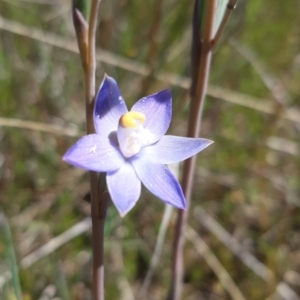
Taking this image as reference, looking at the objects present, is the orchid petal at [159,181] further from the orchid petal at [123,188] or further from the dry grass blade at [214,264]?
the dry grass blade at [214,264]

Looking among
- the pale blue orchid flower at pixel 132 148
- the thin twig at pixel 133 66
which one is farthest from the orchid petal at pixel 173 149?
the thin twig at pixel 133 66

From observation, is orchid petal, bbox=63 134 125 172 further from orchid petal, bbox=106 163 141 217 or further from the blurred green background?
the blurred green background

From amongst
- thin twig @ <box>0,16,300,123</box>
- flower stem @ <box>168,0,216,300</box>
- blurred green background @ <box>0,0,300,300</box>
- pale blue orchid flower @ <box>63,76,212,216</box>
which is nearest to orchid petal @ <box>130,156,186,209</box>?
pale blue orchid flower @ <box>63,76,212,216</box>

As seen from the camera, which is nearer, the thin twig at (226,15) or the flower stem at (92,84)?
the flower stem at (92,84)

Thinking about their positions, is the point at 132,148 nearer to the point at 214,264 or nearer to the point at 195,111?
the point at 195,111

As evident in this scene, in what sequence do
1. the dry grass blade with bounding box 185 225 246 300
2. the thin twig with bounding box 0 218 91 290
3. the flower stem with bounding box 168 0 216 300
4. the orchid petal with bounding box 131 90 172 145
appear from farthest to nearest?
the dry grass blade with bounding box 185 225 246 300 < the thin twig with bounding box 0 218 91 290 < the flower stem with bounding box 168 0 216 300 < the orchid petal with bounding box 131 90 172 145

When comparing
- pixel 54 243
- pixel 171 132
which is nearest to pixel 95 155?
pixel 54 243

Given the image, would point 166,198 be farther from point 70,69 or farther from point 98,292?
point 70,69

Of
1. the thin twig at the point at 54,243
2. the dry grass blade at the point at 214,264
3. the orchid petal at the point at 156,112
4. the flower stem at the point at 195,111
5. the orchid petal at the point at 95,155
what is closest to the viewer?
the orchid petal at the point at 95,155

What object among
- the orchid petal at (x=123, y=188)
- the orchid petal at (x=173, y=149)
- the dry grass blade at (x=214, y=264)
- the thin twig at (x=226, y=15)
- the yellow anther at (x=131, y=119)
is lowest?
the dry grass blade at (x=214, y=264)
